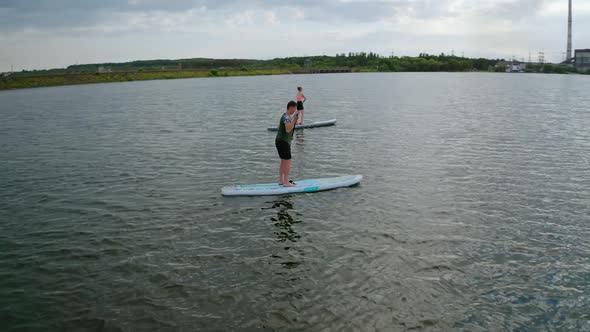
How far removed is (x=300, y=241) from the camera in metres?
12.3

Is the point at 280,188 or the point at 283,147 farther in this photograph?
the point at 280,188

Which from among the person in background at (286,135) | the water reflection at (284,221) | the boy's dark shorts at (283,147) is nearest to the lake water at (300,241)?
the water reflection at (284,221)

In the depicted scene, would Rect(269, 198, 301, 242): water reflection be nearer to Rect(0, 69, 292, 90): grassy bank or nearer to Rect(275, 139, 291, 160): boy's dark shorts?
Rect(275, 139, 291, 160): boy's dark shorts

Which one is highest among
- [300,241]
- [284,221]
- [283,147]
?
[283,147]

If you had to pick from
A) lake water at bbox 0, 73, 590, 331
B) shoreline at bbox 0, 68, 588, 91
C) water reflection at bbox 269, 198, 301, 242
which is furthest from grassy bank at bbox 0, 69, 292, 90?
water reflection at bbox 269, 198, 301, 242

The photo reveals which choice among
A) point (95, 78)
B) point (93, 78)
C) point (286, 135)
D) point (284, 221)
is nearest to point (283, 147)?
point (286, 135)

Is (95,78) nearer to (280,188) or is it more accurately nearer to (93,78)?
(93,78)

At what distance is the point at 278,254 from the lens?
1146 cm

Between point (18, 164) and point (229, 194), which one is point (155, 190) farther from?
point (18, 164)

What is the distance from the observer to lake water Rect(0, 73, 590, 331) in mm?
8820

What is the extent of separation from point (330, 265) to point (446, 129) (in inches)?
946

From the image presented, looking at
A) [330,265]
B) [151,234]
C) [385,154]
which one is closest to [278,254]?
[330,265]

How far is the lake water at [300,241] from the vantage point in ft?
28.9

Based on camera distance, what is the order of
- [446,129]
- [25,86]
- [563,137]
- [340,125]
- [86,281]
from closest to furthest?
[86,281]
[563,137]
[446,129]
[340,125]
[25,86]
